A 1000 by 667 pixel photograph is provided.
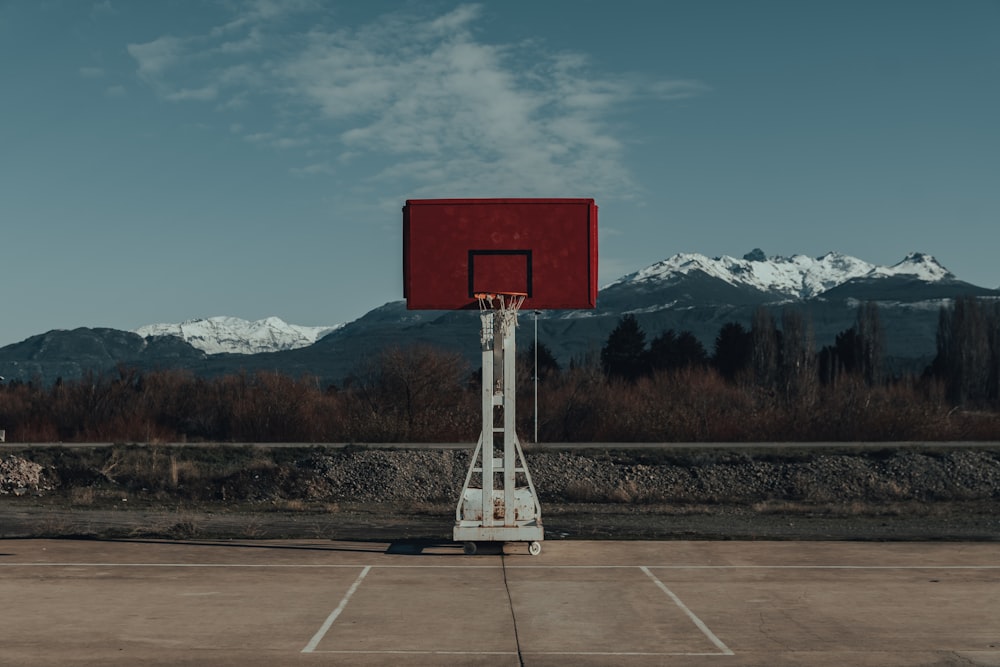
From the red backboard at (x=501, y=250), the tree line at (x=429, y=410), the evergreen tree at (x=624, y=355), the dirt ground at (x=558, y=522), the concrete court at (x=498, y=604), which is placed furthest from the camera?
the evergreen tree at (x=624, y=355)

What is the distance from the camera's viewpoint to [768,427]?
4938 centimetres

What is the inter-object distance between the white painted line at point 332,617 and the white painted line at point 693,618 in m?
4.71

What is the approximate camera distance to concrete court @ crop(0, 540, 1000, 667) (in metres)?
11.9

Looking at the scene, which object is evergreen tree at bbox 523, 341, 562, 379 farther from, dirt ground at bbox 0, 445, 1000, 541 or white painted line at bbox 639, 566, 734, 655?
white painted line at bbox 639, 566, 734, 655

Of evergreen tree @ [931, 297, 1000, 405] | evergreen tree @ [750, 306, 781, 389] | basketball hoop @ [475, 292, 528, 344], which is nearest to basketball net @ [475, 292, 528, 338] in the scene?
→ basketball hoop @ [475, 292, 528, 344]

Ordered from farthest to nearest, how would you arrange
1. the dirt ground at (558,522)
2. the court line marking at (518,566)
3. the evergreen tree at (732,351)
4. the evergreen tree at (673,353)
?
the evergreen tree at (732,351), the evergreen tree at (673,353), the dirt ground at (558,522), the court line marking at (518,566)

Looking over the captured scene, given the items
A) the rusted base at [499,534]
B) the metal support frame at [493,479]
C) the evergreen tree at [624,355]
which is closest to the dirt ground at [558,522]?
the metal support frame at [493,479]

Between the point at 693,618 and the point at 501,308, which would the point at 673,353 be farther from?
the point at 693,618

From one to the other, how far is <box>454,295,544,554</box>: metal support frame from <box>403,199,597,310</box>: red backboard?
86 cm

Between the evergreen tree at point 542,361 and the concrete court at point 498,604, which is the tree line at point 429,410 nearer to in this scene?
the evergreen tree at point 542,361

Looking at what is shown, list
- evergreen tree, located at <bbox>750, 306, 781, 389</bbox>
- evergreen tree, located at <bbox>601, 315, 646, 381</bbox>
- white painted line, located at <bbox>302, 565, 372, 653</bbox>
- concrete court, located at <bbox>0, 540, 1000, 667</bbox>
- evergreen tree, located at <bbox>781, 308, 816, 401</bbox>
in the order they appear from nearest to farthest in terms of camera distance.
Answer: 1. concrete court, located at <bbox>0, 540, 1000, 667</bbox>
2. white painted line, located at <bbox>302, 565, 372, 653</bbox>
3. evergreen tree, located at <bbox>781, 308, 816, 401</bbox>
4. evergreen tree, located at <bbox>601, 315, 646, 381</bbox>
5. evergreen tree, located at <bbox>750, 306, 781, 389</bbox>

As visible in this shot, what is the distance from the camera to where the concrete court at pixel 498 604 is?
11.9 meters

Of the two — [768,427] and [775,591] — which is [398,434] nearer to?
[768,427]

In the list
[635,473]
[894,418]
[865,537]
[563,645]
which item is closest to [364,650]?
[563,645]
